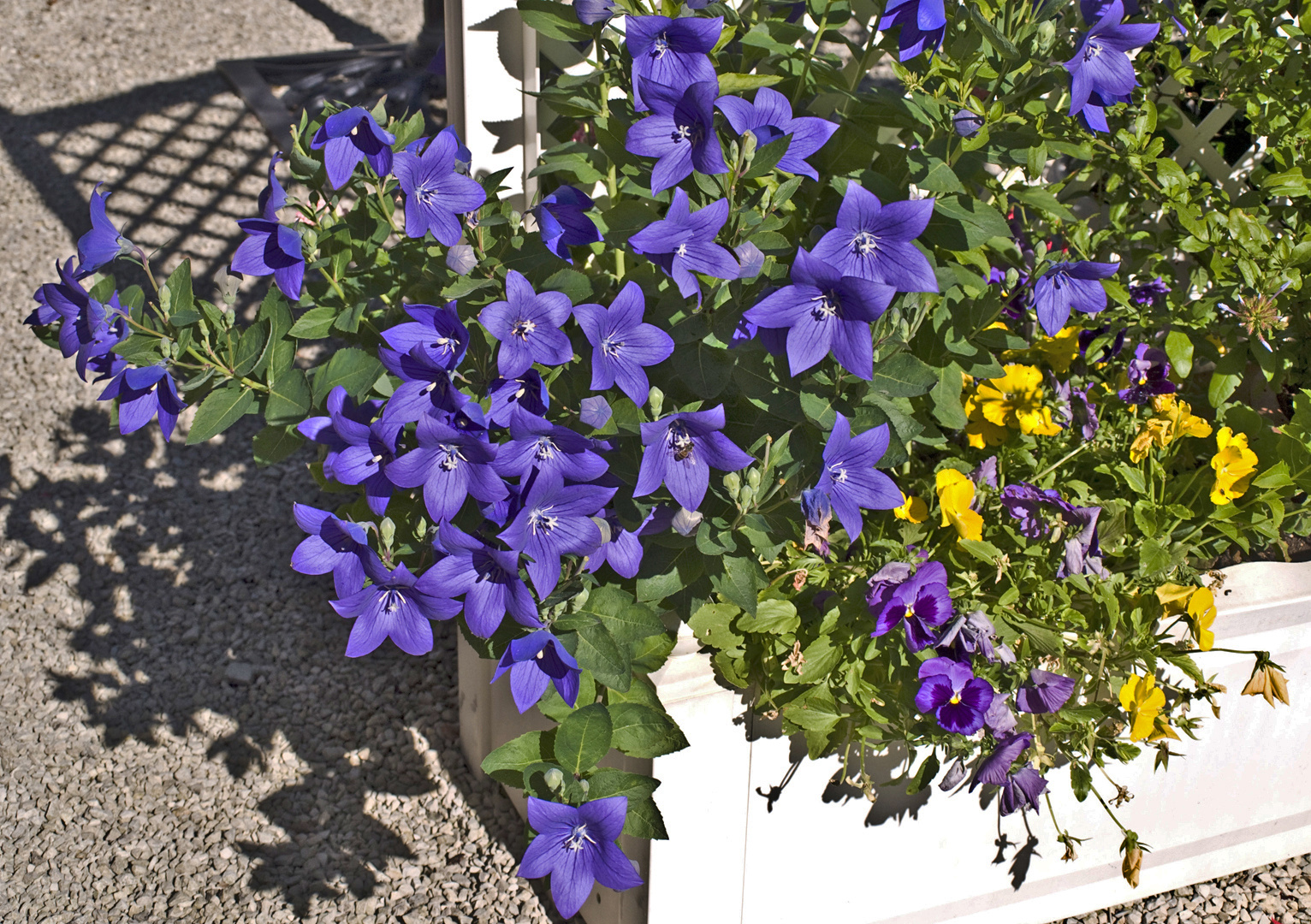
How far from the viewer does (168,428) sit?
1.21 meters

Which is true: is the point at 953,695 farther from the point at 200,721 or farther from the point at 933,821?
the point at 200,721

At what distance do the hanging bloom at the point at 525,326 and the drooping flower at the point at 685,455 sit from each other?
0.14 meters

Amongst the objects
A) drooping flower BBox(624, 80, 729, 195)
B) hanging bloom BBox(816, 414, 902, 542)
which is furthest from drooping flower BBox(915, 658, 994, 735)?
drooping flower BBox(624, 80, 729, 195)

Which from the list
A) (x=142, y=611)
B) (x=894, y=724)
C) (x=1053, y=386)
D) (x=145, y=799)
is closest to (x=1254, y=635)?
(x=1053, y=386)

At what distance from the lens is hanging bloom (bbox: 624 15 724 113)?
3.74 feet

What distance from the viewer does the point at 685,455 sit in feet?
3.62

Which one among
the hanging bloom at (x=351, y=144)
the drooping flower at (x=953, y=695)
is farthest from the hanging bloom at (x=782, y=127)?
the drooping flower at (x=953, y=695)

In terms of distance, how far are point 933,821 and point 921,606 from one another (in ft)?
1.98

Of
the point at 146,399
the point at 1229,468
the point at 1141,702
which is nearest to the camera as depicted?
the point at 146,399

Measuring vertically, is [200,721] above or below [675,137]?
below

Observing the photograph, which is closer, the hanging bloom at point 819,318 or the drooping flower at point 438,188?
the hanging bloom at point 819,318

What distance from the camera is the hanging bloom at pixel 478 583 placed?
3.66 ft

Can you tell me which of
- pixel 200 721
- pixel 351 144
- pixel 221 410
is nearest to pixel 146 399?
pixel 221 410

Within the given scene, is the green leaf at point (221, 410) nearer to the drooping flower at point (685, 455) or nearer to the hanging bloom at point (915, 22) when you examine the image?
the drooping flower at point (685, 455)
